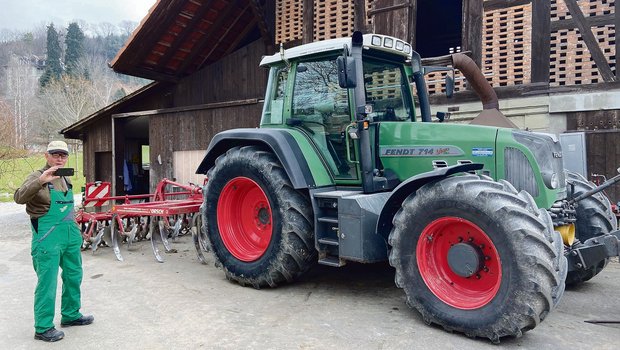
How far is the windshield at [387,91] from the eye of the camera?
4.92m

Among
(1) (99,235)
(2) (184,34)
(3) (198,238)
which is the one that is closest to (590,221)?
(3) (198,238)

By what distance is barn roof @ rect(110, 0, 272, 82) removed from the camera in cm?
1066

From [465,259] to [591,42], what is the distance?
5779 millimetres

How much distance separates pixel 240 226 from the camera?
18.3ft

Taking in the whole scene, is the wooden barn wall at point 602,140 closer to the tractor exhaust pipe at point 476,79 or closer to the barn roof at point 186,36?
the tractor exhaust pipe at point 476,79

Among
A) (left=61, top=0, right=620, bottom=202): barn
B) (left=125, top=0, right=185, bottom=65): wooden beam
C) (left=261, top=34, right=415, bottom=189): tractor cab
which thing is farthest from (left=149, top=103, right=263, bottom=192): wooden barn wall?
(left=261, top=34, right=415, bottom=189): tractor cab

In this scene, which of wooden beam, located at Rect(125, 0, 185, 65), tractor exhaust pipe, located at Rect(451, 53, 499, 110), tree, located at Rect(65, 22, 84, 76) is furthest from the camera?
tree, located at Rect(65, 22, 84, 76)

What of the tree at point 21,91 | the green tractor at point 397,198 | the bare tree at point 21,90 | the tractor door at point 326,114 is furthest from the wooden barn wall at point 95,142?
the bare tree at point 21,90

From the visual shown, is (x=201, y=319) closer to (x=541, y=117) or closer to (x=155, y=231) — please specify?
(x=155, y=231)

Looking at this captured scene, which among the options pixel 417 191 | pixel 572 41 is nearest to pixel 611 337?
pixel 417 191

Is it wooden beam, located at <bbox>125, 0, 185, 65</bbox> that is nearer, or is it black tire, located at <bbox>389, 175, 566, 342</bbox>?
black tire, located at <bbox>389, 175, 566, 342</bbox>

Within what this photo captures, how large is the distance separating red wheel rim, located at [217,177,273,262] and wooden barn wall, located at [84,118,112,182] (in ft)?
32.3

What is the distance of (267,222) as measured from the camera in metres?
5.31

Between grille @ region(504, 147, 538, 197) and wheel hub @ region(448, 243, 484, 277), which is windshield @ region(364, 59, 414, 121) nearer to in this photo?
grille @ region(504, 147, 538, 197)
